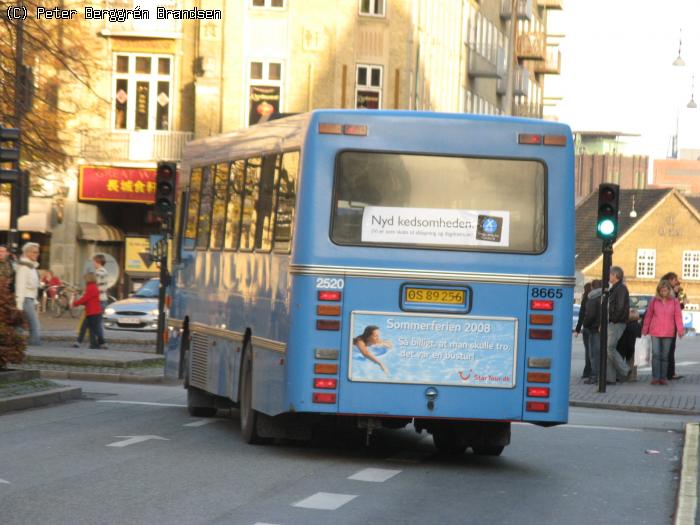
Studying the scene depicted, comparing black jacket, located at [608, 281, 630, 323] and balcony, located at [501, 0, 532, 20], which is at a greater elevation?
balcony, located at [501, 0, 532, 20]

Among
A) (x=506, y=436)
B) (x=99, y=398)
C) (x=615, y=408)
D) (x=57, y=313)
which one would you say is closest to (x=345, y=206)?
(x=506, y=436)

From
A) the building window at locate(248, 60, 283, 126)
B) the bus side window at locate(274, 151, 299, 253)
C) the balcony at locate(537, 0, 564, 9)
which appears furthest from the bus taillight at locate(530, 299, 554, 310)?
the balcony at locate(537, 0, 564, 9)

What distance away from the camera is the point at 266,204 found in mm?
14727

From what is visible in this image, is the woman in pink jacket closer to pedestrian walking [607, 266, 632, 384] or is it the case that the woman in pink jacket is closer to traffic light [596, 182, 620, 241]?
pedestrian walking [607, 266, 632, 384]

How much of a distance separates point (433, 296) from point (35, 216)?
3667 cm

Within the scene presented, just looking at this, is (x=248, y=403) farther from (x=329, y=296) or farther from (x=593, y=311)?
(x=593, y=311)

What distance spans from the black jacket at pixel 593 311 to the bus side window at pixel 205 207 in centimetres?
1157

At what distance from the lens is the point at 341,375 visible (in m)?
13.4

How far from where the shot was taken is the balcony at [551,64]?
9619 cm

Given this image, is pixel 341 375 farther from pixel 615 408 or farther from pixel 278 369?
pixel 615 408

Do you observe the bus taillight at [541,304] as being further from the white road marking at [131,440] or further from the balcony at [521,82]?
the balcony at [521,82]

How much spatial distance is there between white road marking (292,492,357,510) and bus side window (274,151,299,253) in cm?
286

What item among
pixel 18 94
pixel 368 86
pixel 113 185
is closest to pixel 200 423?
pixel 18 94

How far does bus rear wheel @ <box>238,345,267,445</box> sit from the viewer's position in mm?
14773
